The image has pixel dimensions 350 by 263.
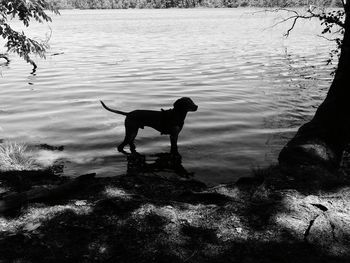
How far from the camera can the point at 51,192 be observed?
479 cm

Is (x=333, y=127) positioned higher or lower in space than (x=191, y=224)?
higher

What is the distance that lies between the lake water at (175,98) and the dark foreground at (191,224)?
2.30 m

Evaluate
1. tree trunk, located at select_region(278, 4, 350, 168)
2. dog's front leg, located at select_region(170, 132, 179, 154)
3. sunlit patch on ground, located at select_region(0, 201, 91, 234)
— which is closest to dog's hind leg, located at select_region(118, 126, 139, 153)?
dog's front leg, located at select_region(170, 132, 179, 154)

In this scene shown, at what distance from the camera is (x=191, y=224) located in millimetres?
3980

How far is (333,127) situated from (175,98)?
26.6 feet

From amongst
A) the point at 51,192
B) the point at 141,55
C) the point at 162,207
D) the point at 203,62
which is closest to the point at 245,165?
the point at 162,207

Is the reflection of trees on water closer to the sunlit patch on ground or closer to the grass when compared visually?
the sunlit patch on ground

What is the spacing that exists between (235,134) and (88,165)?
169 inches

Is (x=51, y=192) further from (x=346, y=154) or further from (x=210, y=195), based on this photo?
(x=346, y=154)

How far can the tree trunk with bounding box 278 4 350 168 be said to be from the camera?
21.4 feet

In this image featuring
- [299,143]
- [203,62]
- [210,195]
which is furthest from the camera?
[203,62]

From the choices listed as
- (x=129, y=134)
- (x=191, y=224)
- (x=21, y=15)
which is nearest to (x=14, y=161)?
(x=129, y=134)

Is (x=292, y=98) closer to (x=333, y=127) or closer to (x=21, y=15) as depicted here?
(x=333, y=127)

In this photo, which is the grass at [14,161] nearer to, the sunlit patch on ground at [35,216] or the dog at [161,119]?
the dog at [161,119]
